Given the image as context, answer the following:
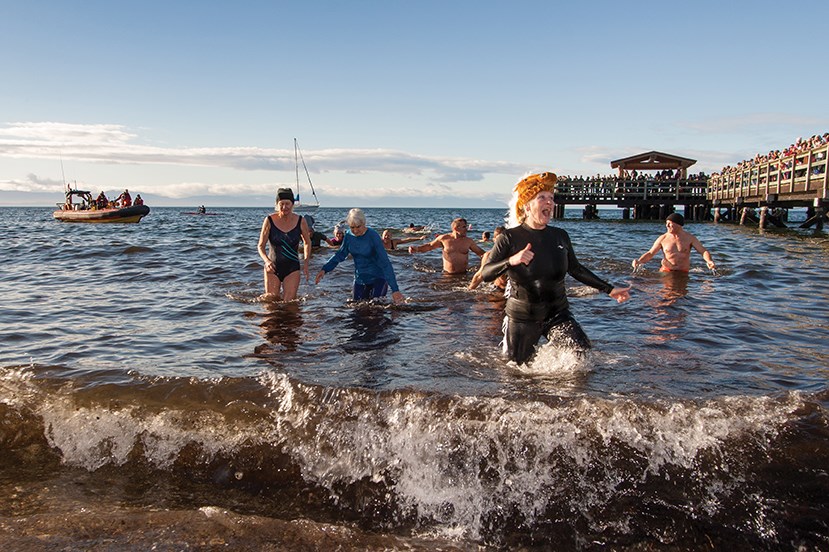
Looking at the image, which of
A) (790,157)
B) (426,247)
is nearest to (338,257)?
(426,247)

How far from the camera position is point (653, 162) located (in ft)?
143

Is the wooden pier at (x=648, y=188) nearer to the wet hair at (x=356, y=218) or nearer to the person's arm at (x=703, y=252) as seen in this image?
the person's arm at (x=703, y=252)

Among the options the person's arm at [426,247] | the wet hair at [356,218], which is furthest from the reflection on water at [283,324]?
the person's arm at [426,247]

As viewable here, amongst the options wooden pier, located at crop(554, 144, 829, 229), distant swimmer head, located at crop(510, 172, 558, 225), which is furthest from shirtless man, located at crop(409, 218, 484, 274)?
wooden pier, located at crop(554, 144, 829, 229)

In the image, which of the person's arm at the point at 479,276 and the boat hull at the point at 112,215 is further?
the boat hull at the point at 112,215

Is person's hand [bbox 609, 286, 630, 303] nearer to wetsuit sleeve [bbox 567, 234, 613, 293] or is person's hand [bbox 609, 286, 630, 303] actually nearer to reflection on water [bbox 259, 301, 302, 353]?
wetsuit sleeve [bbox 567, 234, 613, 293]

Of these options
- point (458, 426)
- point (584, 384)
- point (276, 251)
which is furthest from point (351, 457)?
point (276, 251)

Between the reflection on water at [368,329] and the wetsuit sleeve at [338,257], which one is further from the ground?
the wetsuit sleeve at [338,257]

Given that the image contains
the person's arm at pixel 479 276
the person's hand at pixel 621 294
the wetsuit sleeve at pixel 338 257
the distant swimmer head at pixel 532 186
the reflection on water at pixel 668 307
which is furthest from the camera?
the wetsuit sleeve at pixel 338 257

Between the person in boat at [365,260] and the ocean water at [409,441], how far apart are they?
1.12 metres

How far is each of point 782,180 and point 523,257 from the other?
2899cm

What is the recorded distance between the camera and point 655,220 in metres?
44.6

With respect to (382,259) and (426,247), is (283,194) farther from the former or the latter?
(426,247)

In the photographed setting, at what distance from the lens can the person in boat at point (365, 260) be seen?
27.2 ft
